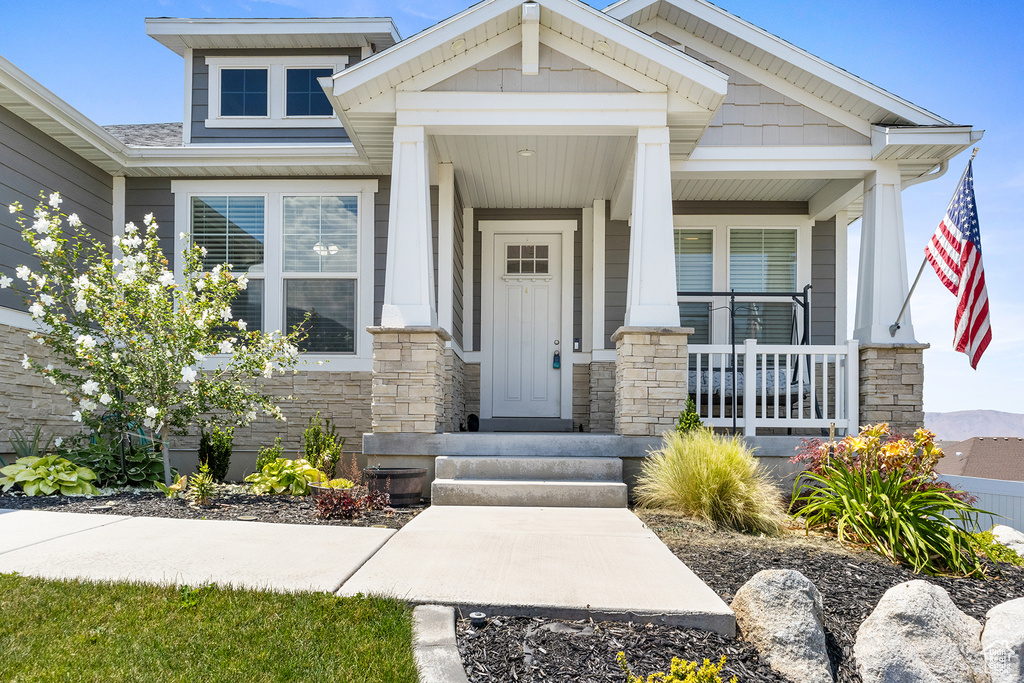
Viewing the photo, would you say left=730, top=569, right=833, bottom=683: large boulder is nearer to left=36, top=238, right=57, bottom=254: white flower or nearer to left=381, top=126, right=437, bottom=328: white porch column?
left=381, top=126, right=437, bottom=328: white porch column

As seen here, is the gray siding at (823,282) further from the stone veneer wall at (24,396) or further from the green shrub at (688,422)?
the stone veneer wall at (24,396)

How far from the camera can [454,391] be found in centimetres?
759

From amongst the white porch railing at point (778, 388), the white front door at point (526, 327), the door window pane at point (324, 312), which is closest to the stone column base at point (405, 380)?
the door window pane at point (324, 312)

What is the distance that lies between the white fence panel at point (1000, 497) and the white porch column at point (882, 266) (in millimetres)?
3207

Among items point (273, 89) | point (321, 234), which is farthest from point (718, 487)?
point (273, 89)

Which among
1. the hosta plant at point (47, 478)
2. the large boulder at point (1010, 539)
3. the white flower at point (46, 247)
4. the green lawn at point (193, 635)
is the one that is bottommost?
the large boulder at point (1010, 539)

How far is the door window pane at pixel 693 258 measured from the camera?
28.4 ft

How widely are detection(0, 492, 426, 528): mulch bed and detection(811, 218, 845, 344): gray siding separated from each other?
5.55 m

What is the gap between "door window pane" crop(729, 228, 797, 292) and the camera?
859 centimetres

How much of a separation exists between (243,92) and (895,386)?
827 cm

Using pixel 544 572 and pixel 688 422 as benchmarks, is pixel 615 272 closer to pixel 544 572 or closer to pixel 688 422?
pixel 688 422

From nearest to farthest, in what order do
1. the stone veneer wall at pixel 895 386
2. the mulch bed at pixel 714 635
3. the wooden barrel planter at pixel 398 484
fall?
the mulch bed at pixel 714 635
the wooden barrel planter at pixel 398 484
the stone veneer wall at pixel 895 386

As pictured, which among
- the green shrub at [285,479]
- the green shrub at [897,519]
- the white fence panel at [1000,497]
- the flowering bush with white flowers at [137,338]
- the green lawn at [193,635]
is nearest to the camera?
the green lawn at [193,635]

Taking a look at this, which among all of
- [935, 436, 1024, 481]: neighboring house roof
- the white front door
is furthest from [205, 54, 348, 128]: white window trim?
[935, 436, 1024, 481]: neighboring house roof
